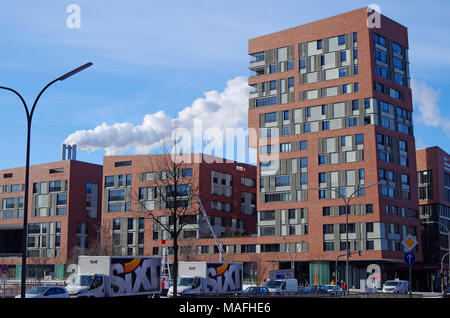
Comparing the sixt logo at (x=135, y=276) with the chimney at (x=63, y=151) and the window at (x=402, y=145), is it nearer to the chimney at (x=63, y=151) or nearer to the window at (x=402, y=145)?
the window at (x=402, y=145)

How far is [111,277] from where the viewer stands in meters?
35.0

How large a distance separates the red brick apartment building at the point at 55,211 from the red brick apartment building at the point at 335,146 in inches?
1582

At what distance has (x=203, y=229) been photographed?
10700cm

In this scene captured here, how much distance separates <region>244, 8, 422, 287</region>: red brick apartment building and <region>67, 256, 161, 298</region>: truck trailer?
50.8 m

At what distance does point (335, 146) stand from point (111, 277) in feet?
201

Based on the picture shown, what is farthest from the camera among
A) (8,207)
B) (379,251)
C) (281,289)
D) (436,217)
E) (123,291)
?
(8,207)

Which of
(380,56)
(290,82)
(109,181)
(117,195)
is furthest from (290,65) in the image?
(109,181)

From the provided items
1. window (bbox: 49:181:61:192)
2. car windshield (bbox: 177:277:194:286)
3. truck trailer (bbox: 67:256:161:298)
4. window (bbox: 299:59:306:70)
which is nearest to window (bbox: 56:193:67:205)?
window (bbox: 49:181:61:192)

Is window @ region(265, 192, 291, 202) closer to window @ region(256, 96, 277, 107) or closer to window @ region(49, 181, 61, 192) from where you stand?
window @ region(256, 96, 277, 107)

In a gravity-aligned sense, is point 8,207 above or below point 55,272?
above

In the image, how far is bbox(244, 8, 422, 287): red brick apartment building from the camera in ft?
289

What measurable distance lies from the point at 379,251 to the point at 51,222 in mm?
65414
